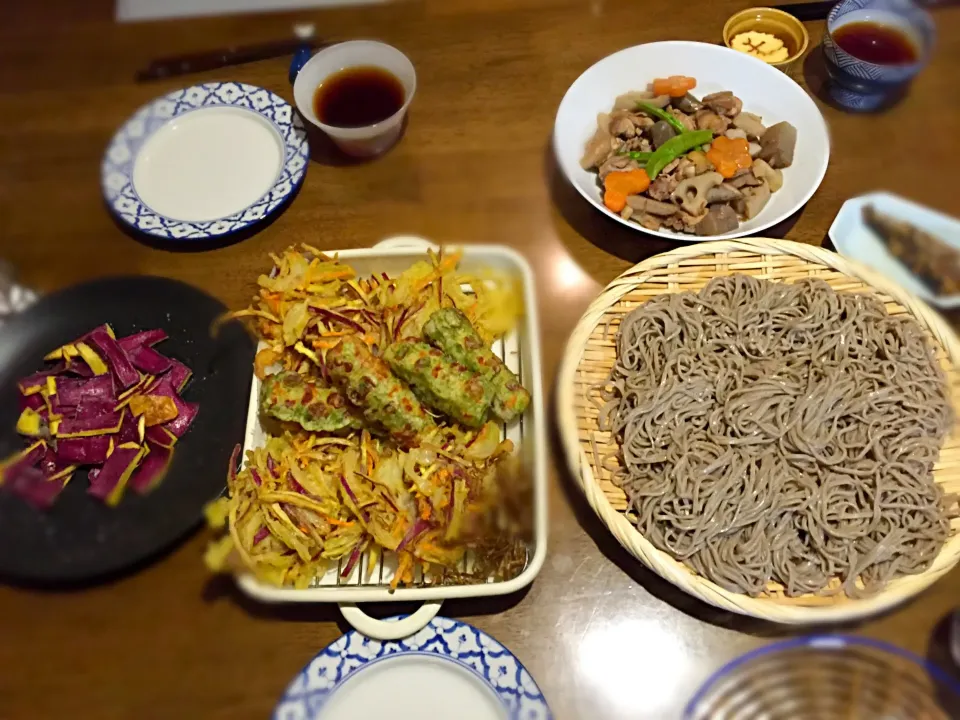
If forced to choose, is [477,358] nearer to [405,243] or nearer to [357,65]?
[405,243]

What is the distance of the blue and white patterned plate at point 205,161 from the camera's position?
109 cm

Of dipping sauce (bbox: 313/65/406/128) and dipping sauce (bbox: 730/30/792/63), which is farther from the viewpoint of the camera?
dipping sauce (bbox: 730/30/792/63)

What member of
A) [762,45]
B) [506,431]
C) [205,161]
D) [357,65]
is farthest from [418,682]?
[762,45]

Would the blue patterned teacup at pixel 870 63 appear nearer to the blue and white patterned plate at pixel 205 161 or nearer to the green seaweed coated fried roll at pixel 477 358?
the green seaweed coated fried roll at pixel 477 358

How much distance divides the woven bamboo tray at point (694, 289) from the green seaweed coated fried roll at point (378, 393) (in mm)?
217

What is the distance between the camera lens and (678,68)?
122 cm

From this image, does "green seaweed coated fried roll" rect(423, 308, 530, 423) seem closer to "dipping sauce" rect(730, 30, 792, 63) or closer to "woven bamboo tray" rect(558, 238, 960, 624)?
"woven bamboo tray" rect(558, 238, 960, 624)

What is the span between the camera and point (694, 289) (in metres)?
1.04

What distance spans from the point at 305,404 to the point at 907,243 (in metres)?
1.02

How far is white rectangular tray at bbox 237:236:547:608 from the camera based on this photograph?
79 centimetres

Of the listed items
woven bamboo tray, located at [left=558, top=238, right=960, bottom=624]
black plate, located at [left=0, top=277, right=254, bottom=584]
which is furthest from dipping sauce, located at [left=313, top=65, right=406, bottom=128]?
woven bamboo tray, located at [left=558, top=238, right=960, bottom=624]

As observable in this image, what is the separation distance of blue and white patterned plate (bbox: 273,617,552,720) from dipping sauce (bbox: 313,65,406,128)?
2.94 ft

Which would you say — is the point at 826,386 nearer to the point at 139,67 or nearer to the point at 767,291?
the point at 767,291

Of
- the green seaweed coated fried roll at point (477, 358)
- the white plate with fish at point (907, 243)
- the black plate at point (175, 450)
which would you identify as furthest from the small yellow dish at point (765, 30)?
the black plate at point (175, 450)
